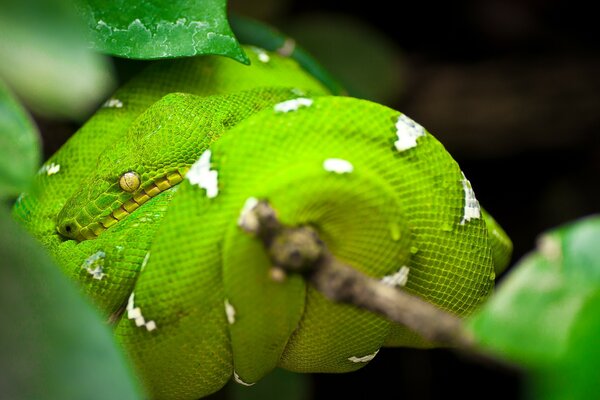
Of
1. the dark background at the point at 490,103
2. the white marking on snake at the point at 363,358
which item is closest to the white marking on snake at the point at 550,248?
the white marking on snake at the point at 363,358

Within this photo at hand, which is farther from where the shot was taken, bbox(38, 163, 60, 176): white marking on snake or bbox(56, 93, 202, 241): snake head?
bbox(38, 163, 60, 176): white marking on snake

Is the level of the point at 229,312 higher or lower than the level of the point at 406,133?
lower

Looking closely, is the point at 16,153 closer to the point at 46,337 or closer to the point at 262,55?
the point at 46,337

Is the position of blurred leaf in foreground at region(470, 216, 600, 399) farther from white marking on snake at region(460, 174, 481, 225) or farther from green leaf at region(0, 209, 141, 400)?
white marking on snake at region(460, 174, 481, 225)

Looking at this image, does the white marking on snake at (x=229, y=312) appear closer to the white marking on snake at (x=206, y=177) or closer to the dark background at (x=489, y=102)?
the white marking on snake at (x=206, y=177)

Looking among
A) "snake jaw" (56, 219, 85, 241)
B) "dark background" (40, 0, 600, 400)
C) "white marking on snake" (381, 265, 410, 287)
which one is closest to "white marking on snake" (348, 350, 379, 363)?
"white marking on snake" (381, 265, 410, 287)

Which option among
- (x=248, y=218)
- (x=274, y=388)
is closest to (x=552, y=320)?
(x=248, y=218)
